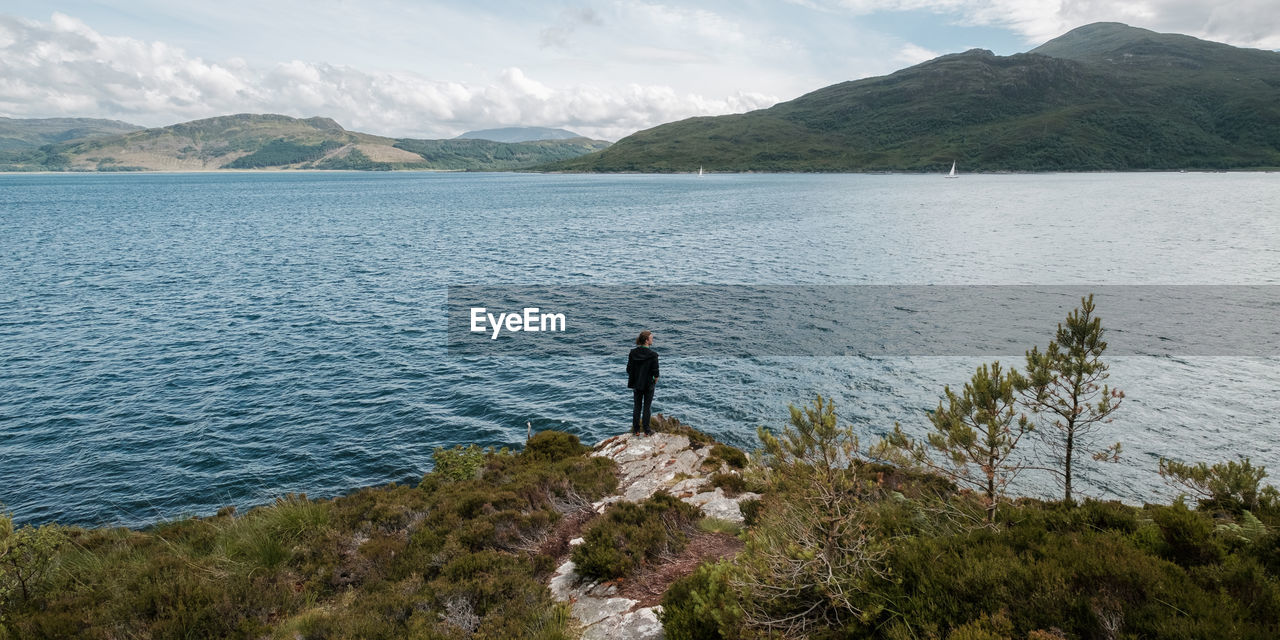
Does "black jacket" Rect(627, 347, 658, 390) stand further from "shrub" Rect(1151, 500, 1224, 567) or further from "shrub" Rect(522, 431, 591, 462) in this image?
"shrub" Rect(1151, 500, 1224, 567)

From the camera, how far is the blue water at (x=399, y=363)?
70.4 ft

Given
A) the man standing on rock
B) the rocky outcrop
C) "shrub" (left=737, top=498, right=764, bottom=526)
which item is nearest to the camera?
the rocky outcrop

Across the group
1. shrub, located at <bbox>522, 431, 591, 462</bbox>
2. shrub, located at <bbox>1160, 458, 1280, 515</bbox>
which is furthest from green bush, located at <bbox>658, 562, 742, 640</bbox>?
shrub, located at <bbox>522, 431, 591, 462</bbox>

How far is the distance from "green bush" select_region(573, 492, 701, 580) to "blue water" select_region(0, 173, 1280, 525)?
37.3 feet

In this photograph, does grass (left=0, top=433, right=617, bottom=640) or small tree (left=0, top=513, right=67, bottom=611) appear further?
small tree (left=0, top=513, right=67, bottom=611)

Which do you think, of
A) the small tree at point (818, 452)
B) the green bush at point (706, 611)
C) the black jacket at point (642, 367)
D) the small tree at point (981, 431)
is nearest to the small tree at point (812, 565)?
the small tree at point (818, 452)

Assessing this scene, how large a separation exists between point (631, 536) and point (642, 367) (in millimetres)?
6744

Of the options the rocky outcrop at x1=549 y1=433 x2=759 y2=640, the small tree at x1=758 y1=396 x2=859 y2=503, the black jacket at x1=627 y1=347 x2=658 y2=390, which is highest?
the small tree at x1=758 y1=396 x2=859 y2=503

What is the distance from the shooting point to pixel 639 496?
1492cm

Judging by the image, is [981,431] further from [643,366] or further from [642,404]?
[642,404]

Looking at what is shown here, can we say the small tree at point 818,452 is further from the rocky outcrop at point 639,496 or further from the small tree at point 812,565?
the rocky outcrop at point 639,496

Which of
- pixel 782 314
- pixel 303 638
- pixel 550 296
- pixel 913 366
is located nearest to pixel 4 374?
pixel 550 296

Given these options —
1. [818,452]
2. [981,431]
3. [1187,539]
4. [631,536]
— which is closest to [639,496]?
[631,536]

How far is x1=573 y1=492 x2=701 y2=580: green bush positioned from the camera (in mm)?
10180
